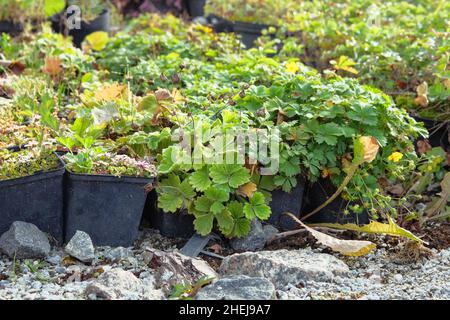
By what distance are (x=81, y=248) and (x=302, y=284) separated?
36.5 inches

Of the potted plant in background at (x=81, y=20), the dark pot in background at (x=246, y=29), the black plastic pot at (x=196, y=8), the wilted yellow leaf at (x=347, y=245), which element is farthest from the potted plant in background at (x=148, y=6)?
the wilted yellow leaf at (x=347, y=245)

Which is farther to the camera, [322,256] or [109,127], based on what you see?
[109,127]

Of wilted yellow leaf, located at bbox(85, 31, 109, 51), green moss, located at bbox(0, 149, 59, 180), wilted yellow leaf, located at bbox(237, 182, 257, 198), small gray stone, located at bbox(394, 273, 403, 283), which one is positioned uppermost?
wilted yellow leaf, located at bbox(85, 31, 109, 51)

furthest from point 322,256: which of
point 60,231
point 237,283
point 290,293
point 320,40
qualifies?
point 320,40

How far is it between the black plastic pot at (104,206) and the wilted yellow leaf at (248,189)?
1.34ft

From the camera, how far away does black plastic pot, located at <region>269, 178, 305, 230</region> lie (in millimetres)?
3713

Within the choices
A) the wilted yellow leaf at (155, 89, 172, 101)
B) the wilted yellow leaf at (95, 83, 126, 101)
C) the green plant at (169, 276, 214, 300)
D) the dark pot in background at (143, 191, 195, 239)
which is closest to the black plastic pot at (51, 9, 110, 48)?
the wilted yellow leaf at (95, 83, 126, 101)

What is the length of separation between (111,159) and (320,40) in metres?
2.52

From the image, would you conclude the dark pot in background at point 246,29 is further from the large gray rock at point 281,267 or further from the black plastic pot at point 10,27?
the large gray rock at point 281,267

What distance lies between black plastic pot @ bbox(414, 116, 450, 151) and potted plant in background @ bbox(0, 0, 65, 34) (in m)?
3.20

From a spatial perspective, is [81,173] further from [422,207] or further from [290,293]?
[422,207]

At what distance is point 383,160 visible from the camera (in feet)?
12.5

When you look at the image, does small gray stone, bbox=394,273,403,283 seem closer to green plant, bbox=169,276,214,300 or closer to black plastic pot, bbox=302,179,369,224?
black plastic pot, bbox=302,179,369,224

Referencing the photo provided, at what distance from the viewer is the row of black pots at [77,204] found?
3.29 metres
